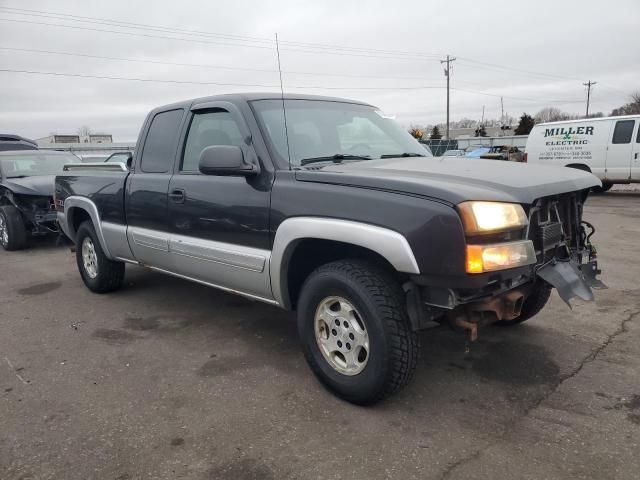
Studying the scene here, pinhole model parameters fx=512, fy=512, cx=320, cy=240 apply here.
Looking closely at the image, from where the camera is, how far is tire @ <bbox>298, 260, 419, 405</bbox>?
2.75 m

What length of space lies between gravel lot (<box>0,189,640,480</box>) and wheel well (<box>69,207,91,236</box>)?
1254 mm

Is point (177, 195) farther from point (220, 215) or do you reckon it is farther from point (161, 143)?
point (161, 143)

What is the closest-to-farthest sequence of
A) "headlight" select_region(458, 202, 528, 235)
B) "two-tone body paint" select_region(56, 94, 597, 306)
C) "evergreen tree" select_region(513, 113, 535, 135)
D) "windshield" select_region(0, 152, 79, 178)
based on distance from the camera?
"headlight" select_region(458, 202, 528, 235), "two-tone body paint" select_region(56, 94, 597, 306), "windshield" select_region(0, 152, 79, 178), "evergreen tree" select_region(513, 113, 535, 135)

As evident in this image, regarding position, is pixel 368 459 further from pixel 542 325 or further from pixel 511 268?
pixel 542 325

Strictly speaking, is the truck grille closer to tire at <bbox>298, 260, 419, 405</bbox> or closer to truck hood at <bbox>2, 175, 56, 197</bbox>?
tire at <bbox>298, 260, 419, 405</bbox>

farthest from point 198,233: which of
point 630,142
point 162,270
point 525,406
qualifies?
point 630,142

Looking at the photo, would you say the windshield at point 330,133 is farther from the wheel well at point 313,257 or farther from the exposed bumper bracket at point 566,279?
the exposed bumper bracket at point 566,279

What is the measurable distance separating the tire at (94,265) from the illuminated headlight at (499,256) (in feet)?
13.4

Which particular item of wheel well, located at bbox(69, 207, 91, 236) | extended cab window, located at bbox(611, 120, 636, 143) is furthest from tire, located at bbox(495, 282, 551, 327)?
extended cab window, located at bbox(611, 120, 636, 143)

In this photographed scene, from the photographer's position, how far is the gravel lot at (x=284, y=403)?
2494mm

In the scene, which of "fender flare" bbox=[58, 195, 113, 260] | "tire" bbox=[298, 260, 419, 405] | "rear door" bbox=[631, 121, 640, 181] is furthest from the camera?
"rear door" bbox=[631, 121, 640, 181]

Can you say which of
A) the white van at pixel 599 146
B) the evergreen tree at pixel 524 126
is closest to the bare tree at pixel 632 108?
the evergreen tree at pixel 524 126

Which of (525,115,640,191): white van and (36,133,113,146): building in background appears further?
(36,133,113,146): building in background

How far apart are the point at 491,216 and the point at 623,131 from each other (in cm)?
1362
